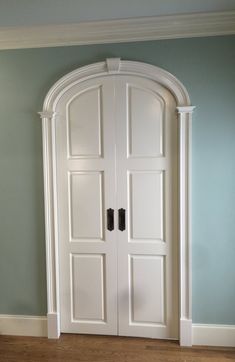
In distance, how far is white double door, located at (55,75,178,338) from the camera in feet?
8.34

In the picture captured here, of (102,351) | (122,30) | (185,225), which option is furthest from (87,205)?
(122,30)

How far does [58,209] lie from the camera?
2.67 metres

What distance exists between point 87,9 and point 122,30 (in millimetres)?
318

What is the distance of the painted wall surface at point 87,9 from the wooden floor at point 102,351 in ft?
8.90

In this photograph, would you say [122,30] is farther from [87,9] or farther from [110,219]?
[110,219]

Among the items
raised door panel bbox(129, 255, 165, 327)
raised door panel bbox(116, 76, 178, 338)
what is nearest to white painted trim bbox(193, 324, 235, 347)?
raised door panel bbox(116, 76, 178, 338)

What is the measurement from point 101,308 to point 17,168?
147 centimetres

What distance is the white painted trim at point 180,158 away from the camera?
2.46m

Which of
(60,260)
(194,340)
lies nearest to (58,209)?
(60,260)

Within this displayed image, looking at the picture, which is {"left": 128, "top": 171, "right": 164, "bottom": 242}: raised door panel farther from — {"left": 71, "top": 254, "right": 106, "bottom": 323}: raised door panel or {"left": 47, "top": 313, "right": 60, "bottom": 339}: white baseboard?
{"left": 47, "top": 313, "right": 60, "bottom": 339}: white baseboard

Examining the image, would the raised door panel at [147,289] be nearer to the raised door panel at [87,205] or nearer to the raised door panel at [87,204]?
the raised door panel at [87,204]

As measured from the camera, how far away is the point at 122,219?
259 centimetres

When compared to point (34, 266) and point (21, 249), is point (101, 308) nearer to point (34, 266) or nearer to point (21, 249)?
point (34, 266)

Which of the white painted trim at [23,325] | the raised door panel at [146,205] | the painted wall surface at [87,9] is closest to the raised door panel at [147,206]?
the raised door panel at [146,205]
